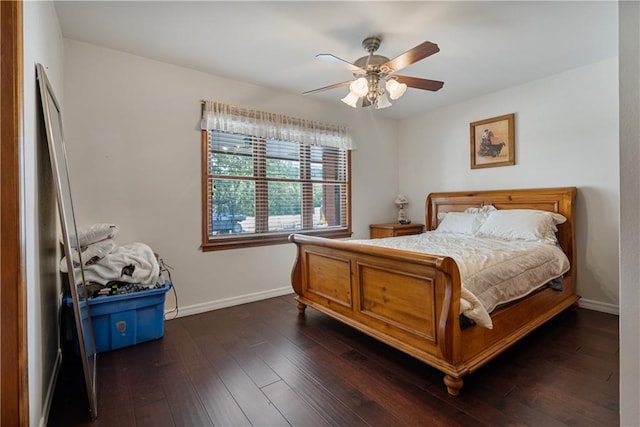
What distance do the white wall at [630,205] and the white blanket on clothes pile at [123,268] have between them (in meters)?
2.76

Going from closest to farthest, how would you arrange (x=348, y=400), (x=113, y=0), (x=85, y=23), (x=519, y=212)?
(x=348, y=400) → (x=113, y=0) → (x=85, y=23) → (x=519, y=212)

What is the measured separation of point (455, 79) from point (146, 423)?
3.96 meters

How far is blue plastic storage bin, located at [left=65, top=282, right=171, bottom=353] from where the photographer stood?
228 centimetres

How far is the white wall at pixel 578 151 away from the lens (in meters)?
2.98

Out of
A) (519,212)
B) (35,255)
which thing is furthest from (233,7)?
(519,212)

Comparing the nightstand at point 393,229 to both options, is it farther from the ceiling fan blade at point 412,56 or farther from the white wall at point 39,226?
the white wall at point 39,226

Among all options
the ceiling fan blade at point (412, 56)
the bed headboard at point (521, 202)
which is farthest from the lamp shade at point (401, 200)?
the ceiling fan blade at point (412, 56)

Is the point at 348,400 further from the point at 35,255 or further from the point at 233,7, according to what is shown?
the point at 233,7

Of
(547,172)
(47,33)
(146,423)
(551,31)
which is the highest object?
(551,31)

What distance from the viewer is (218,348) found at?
2.37 meters

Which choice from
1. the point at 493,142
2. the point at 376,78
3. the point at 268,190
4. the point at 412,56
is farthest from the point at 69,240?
the point at 493,142

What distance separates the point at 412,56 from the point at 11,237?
2.35 meters

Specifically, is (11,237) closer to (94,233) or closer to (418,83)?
(94,233)

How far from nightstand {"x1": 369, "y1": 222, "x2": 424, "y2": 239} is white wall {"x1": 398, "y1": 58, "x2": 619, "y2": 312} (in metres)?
0.86
